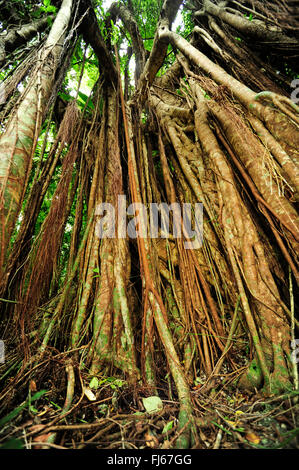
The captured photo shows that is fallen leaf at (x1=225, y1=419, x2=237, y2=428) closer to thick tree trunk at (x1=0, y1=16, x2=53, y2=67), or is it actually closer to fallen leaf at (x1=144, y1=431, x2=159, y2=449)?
fallen leaf at (x1=144, y1=431, x2=159, y2=449)

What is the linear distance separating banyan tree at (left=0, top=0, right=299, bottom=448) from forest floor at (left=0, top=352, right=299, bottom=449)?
0.08ft

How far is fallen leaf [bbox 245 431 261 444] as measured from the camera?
30.4 inches

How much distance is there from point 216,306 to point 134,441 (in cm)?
114

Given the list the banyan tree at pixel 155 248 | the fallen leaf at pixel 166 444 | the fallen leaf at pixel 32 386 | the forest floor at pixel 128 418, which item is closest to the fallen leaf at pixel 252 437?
the forest floor at pixel 128 418

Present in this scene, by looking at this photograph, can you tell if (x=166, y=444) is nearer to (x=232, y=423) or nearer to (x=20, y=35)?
(x=232, y=423)

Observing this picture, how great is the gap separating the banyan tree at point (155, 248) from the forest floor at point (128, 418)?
2cm

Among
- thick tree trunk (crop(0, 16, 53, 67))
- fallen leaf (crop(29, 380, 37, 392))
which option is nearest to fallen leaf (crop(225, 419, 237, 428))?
fallen leaf (crop(29, 380, 37, 392))

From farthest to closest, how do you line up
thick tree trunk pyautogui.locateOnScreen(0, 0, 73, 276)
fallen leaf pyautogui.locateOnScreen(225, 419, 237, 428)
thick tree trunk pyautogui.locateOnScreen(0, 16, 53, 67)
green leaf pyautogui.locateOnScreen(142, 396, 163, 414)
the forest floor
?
thick tree trunk pyautogui.locateOnScreen(0, 16, 53, 67) → thick tree trunk pyautogui.locateOnScreen(0, 0, 73, 276) → green leaf pyautogui.locateOnScreen(142, 396, 163, 414) → fallen leaf pyautogui.locateOnScreen(225, 419, 237, 428) → the forest floor

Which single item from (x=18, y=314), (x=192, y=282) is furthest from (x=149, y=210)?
(x=18, y=314)

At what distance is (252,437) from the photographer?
31.2 inches

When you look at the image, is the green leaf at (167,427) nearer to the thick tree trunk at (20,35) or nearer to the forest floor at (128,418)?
the forest floor at (128,418)

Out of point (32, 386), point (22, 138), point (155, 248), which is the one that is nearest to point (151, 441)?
point (32, 386)

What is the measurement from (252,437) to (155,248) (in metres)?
1.34

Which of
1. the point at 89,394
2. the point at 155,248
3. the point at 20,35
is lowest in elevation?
the point at 89,394
